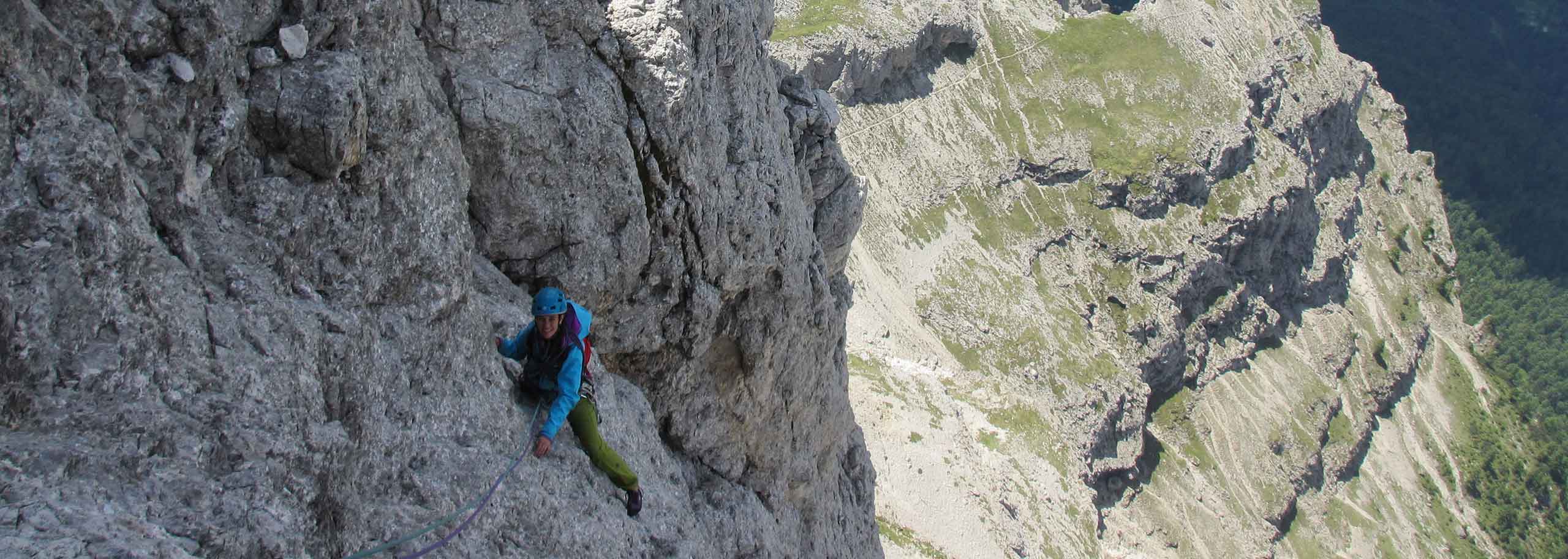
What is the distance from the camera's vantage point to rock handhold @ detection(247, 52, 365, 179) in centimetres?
1155

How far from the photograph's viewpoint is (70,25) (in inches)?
368

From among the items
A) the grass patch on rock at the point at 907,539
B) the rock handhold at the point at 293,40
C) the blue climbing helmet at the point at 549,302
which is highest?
the rock handhold at the point at 293,40

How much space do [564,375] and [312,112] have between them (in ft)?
16.2

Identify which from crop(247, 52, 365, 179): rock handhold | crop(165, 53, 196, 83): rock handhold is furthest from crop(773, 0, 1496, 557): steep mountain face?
crop(165, 53, 196, 83): rock handhold

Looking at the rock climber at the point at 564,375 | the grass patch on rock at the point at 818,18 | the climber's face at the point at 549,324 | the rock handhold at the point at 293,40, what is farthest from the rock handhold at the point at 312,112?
the grass patch on rock at the point at 818,18

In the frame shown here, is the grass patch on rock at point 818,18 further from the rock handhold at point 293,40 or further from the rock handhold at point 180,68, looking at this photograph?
the rock handhold at point 180,68

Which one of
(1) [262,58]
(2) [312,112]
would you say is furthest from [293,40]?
(2) [312,112]

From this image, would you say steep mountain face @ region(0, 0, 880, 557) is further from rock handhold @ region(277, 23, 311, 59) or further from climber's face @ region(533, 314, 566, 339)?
climber's face @ region(533, 314, 566, 339)

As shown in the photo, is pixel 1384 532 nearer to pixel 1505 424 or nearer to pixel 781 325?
pixel 1505 424

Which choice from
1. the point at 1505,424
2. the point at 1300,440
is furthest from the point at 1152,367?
the point at 1505,424

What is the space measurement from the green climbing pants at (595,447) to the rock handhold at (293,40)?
622cm

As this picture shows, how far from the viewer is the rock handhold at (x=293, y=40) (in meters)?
11.8

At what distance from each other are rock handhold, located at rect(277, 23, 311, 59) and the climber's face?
455 cm

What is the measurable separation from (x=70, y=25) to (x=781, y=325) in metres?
18.7
